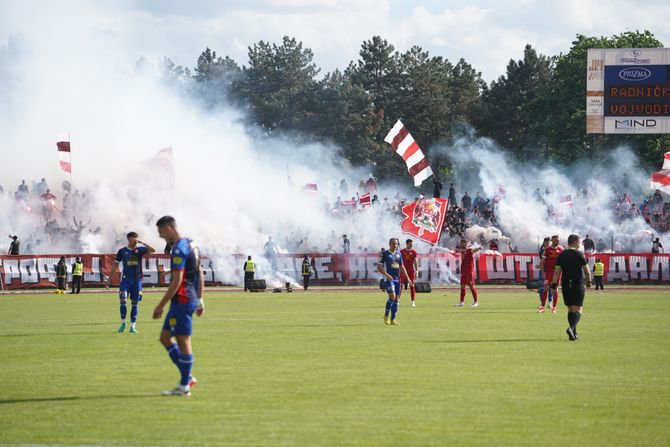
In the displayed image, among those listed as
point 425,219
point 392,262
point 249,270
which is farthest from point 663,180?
point 392,262

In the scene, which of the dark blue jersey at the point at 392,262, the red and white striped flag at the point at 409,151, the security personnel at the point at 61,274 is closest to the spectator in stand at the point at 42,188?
the security personnel at the point at 61,274

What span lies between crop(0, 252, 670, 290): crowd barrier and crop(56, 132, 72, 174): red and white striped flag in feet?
23.4

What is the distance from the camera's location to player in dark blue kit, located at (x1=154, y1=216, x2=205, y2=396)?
12.6 m

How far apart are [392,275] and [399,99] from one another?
82.8m

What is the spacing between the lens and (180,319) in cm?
1262

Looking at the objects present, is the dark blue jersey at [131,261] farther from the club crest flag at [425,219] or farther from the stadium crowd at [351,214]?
the stadium crowd at [351,214]

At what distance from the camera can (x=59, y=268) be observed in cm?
4756

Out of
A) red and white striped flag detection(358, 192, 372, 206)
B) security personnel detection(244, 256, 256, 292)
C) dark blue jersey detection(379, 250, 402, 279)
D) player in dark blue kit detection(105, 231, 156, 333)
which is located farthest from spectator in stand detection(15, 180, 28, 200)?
player in dark blue kit detection(105, 231, 156, 333)

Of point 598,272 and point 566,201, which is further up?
point 566,201

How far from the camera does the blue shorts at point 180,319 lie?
12594 millimetres

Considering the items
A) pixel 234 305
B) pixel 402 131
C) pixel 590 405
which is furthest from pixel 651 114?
pixel 590 405

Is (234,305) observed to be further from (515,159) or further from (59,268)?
(515,159)

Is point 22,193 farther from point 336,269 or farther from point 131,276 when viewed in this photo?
point 131,276

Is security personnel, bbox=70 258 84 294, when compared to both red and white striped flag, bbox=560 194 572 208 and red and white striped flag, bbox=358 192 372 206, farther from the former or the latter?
red and white striped flag, bbox=560 194 572 208
